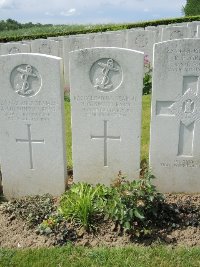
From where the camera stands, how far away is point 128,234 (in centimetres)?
382

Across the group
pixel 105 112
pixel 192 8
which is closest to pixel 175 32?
pixel 105 112

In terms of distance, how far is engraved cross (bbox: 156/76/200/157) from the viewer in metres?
4.25

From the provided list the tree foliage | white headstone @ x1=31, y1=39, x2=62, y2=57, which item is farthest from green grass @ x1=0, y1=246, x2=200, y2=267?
the tree foliage

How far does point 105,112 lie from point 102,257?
164cm

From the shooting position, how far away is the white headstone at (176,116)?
4.16 m

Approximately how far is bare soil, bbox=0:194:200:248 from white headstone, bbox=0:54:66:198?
0.67 meters

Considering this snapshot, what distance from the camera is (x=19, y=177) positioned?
4.66 meters

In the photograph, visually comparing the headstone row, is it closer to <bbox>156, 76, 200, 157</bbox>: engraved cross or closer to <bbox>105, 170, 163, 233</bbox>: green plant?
<bbox>156, 76, 200, 157</bbox>: engraved cross

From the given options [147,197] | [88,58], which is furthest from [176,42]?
[147,197]

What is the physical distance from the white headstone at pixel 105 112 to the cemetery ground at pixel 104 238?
26.2 inches

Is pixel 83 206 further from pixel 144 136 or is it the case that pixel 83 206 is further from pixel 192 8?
pixel 192 8

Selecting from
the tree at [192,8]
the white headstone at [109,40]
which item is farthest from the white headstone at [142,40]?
the tree at [192,8]

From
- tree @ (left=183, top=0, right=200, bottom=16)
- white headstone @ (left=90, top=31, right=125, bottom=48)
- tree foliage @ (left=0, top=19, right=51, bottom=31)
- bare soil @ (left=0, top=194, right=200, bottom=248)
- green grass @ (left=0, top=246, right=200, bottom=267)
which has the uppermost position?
tree @ (left=183, top=0, right=200, bottom=16)

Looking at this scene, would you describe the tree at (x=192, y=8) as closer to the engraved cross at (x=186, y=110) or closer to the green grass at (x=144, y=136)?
the green grass at (x=144, y=136)
